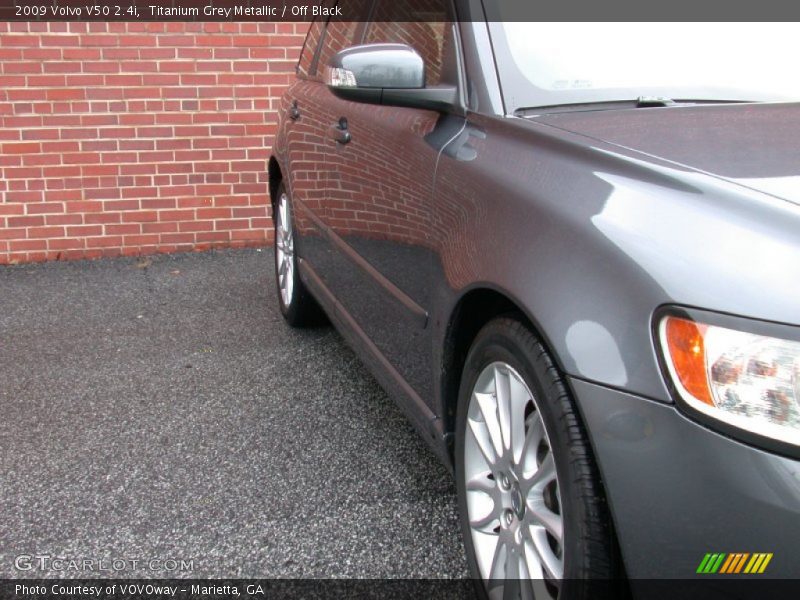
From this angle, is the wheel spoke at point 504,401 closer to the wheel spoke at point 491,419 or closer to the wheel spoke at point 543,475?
the wheel spoke at point 491,419

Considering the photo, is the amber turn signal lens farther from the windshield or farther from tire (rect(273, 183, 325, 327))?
tire (rect(273, 183, 325, 327))

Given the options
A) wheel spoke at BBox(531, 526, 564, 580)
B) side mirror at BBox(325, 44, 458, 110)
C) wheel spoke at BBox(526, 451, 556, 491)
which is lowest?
wheel spoke at BBox(531, 526, 564, 580)

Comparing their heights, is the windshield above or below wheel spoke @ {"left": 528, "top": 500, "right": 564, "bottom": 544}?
above

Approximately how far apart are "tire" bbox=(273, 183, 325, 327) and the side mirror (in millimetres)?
1904

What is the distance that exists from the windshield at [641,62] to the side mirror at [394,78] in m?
0.21

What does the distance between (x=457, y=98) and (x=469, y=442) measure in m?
0.96

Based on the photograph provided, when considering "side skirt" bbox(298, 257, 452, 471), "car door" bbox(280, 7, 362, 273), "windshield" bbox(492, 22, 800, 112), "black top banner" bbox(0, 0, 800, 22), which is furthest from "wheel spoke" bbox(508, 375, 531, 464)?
"car door" bbox(280, 7, 362, 273)

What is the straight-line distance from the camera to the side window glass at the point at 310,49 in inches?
180

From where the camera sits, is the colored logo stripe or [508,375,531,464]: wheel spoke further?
[508,375,531,464]: wheel spoke

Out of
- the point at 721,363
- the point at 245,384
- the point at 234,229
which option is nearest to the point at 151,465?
the point at 245,384

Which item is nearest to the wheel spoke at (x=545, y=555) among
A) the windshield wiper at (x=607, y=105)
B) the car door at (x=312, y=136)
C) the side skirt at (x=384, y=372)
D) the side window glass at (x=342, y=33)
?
the side skirt at (x=384, y=372)

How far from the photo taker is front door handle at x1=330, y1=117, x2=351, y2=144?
11.2 ft

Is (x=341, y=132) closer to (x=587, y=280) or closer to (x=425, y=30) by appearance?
(x=425, y=30)

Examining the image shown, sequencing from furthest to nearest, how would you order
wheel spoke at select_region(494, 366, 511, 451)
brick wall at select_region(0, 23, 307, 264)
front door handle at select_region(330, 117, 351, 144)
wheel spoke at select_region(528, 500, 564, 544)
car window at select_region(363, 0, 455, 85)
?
1. brick wall at select_region(0, 23, 307, 264)
2. front door handle at select_region(330, 117, 351, 144)
3. car window at select_region(363, 0, 455, 85)
4. wheel spoke at select_region(494, 366, 511, 451)
5. wheel spoke at select_region(528, 500, 564, 544)
